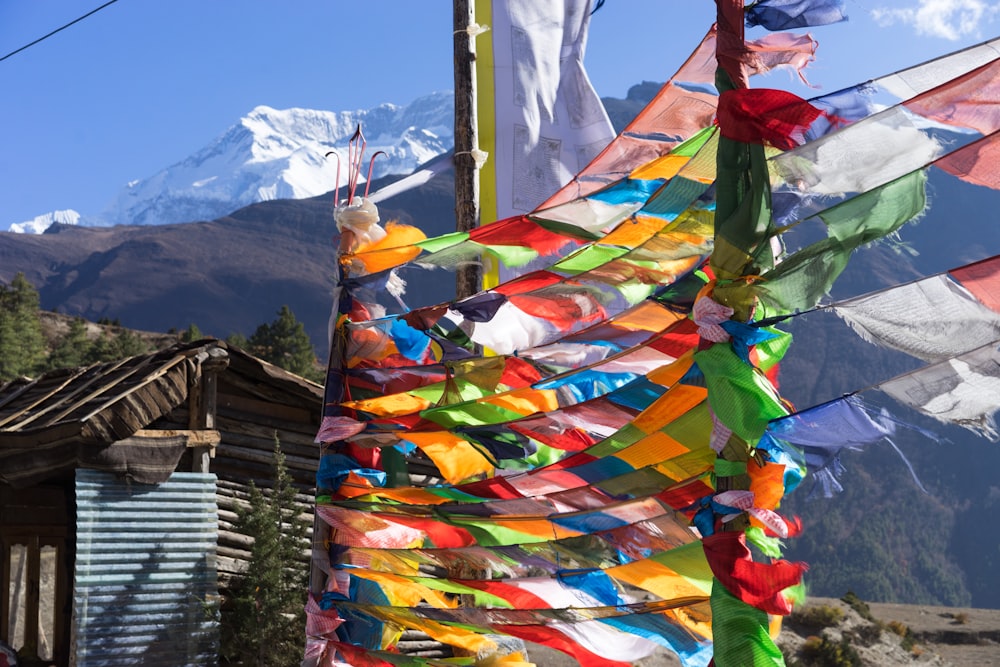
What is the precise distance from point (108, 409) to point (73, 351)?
29.4 m

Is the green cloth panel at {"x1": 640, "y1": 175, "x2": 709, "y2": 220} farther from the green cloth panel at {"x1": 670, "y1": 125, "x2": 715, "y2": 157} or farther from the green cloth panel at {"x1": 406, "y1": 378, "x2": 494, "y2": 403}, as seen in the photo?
the green cloth panel at {"x1": 406, "y1": 378, "x2": 494, "y2": 403}

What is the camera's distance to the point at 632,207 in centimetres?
492

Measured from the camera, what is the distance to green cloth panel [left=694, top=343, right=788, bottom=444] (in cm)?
337

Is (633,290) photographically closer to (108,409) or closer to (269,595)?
(108,409)

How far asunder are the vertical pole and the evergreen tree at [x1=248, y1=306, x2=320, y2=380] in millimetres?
26193

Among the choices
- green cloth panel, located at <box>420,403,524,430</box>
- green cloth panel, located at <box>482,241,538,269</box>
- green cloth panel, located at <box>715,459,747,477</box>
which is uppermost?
green cloth panel, located at <box>482,241,538,269</box>

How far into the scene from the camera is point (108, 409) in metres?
9.98

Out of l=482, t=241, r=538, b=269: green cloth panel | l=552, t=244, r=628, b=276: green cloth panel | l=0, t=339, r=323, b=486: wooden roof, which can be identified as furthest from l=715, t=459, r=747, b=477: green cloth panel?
l=0, t=339, r=323, b=486: wooden roof

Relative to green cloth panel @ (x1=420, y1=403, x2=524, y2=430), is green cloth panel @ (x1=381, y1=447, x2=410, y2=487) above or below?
below

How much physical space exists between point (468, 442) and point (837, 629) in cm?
1895

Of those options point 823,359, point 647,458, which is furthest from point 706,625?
point 823,359

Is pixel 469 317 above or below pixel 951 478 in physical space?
below

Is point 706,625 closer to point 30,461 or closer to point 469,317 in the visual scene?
point 469,317

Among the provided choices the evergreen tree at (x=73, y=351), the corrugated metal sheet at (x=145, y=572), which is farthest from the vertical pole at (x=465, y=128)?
the evergreen tree at (x=73, y=351)
